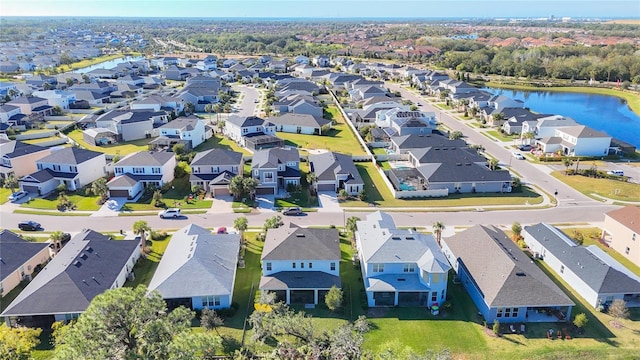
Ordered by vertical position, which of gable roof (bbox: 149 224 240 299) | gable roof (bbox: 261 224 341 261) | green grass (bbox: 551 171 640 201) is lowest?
green grass (bbox: 551 171 640 201)

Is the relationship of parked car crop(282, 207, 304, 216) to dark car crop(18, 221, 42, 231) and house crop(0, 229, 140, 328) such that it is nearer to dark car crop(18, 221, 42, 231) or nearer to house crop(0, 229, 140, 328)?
house crop(0, 229, 140, 328)

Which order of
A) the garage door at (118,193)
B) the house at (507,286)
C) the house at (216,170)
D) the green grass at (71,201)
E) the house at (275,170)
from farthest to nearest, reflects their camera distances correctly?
1. the house at (275,170)
2. the house at (216,170)
3. the garage door at (118,193)
4. the green grass at (71,201)
5. the house at (507,286)

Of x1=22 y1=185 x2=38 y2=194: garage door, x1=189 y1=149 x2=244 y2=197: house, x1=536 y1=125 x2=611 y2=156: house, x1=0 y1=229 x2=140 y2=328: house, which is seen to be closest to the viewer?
x1=0 y1=229 x2=140 y2=328: house

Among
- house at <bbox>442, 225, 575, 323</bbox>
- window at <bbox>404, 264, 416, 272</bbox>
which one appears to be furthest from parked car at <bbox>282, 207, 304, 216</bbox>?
house at <bbox>442, 225, 575, 323</bbox>

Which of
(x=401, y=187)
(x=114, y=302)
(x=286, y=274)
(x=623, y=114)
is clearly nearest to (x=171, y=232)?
(x=286, y=274)

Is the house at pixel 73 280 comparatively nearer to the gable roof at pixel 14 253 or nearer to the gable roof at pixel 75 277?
the gable roof at pixel 75 277

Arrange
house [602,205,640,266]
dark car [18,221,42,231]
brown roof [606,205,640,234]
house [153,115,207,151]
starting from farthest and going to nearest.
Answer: house [153,115,207,151]
dark car [18,221,42,231]
brown roof [606,205,640,234]
house [602,205,640,266]

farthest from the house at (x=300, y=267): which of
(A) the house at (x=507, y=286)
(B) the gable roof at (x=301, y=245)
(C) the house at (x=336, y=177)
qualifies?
(C) the house at (x=336, y=177)
